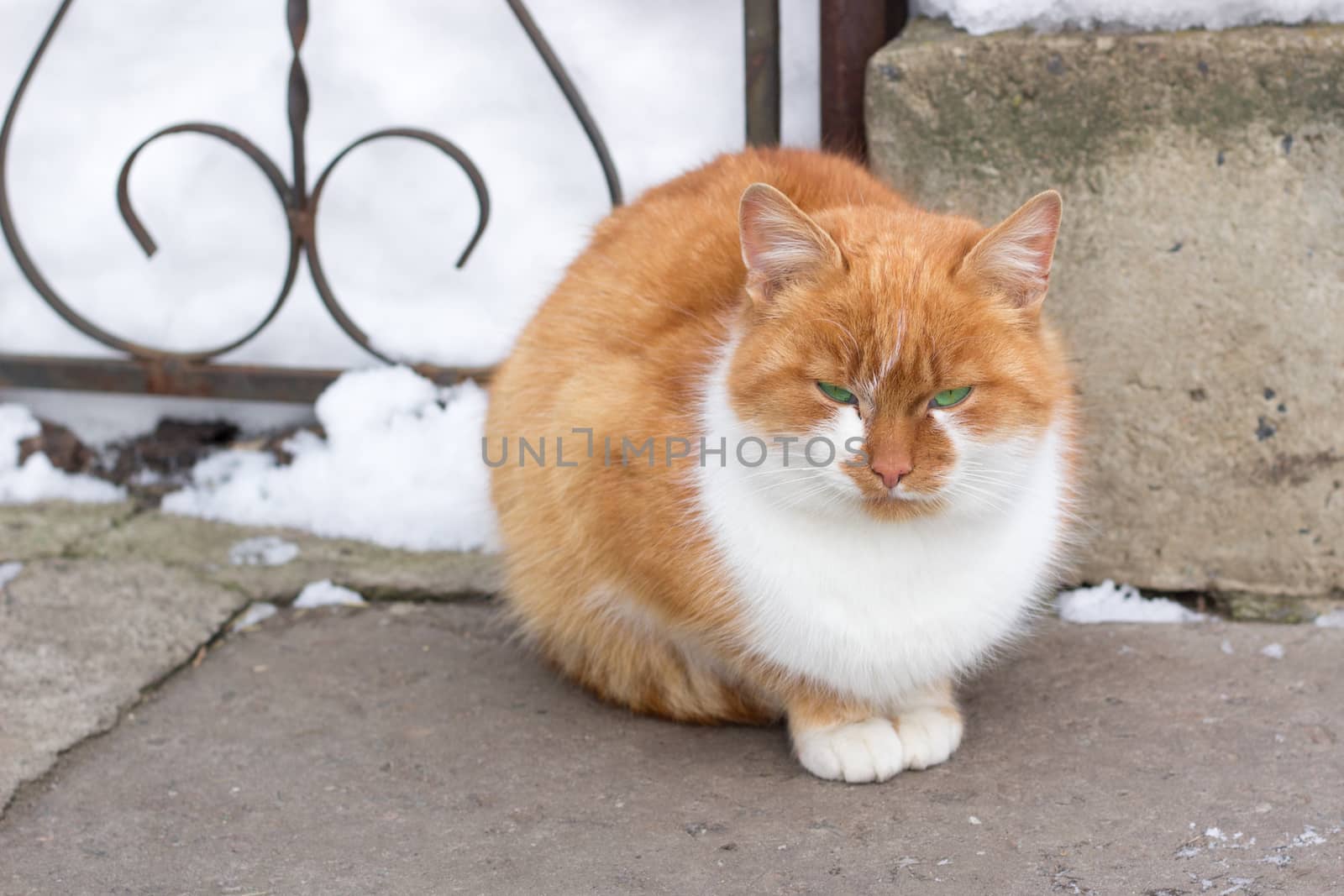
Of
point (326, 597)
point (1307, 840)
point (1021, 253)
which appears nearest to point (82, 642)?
point (326, 597)

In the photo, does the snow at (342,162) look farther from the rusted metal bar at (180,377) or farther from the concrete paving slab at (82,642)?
the concrete paving slab at (82,642)

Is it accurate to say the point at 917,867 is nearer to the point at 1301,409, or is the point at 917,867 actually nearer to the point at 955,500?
the point at 955,500

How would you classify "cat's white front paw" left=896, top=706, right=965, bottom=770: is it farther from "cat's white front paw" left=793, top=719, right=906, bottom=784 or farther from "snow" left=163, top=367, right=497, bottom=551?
"snow" left=163, top=367, right=497, bottom=551

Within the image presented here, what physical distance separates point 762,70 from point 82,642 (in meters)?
1.62

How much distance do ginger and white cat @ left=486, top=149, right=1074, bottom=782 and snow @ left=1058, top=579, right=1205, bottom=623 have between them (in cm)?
48

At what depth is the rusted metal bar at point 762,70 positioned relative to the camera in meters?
2.62

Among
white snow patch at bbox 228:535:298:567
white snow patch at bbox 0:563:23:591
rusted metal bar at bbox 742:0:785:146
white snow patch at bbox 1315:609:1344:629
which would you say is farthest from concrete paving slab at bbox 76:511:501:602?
white snow patch at bbox 1315:609:1344:629

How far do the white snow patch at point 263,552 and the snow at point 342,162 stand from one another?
0.50 m

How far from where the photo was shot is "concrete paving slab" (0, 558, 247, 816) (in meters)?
2.09

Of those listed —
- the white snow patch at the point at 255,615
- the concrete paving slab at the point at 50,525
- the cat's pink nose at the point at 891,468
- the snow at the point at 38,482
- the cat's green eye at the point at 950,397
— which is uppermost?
the cat's green eye at the point at 950,397

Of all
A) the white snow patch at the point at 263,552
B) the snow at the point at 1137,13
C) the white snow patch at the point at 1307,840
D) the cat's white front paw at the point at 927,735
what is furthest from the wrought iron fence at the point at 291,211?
the white snow patch at the point at 1307,840

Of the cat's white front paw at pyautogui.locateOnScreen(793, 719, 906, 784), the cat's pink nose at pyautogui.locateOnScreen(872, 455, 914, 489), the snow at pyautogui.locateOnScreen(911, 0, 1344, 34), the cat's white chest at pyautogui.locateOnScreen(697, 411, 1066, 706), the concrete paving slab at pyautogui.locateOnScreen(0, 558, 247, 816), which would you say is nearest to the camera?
the cat's pink nose at pyautogui.locateOnScreen(872, 455, 914, 489)

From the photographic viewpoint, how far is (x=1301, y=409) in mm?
2357

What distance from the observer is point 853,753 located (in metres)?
1.90
